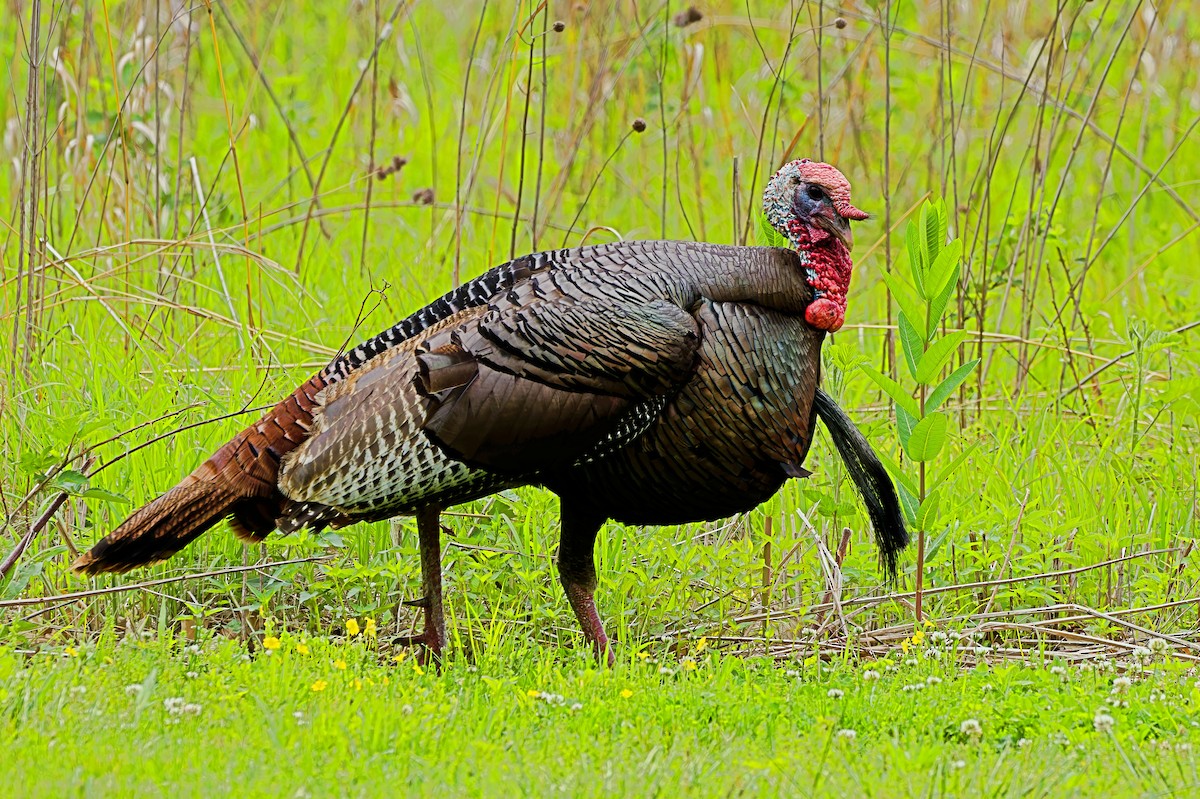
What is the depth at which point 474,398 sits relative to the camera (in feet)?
13.2

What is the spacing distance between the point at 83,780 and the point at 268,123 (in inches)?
263

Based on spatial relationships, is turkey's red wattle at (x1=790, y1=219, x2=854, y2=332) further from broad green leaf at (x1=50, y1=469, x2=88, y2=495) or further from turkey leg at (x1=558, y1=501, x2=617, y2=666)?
broad green leaf at (x1=50, y1=469, x2=88, y2=495)

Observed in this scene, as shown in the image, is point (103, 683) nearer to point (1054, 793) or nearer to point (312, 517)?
point (312, 517)

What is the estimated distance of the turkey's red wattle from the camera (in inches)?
167

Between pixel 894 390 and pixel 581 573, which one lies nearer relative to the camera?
pixel 894 390

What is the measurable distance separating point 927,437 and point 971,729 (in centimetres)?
100

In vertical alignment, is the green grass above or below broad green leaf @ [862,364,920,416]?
below

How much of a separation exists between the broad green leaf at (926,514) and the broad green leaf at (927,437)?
125 mm

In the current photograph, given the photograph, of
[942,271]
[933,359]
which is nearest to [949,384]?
[933,359]

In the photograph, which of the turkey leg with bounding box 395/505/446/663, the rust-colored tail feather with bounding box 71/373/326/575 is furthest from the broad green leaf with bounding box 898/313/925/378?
the rust-colored tail feather with bounding box 71/373/326/575

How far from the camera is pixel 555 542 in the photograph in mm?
4934

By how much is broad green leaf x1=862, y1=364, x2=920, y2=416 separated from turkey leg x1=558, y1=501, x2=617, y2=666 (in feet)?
2.94

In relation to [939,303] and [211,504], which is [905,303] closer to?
[939,303]

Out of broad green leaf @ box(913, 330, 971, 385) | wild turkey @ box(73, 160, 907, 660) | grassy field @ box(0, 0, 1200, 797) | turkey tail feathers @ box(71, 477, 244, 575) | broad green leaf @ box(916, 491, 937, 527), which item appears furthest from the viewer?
broad green leaf @ box(916, 491, 937, 527)
